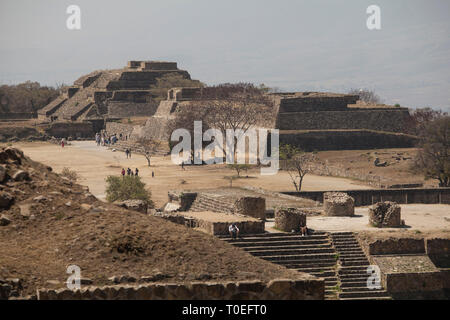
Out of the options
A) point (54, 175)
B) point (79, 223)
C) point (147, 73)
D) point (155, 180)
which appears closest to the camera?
point (79, 223)

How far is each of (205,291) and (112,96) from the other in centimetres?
8653

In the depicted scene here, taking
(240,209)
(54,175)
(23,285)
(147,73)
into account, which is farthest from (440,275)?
(147,73)

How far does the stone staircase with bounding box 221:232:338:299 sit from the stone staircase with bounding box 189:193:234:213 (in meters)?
4.91

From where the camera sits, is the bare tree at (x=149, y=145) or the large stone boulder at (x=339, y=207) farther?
the bare tree at (x=149, y=145)

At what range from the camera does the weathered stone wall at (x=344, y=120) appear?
71.2 m

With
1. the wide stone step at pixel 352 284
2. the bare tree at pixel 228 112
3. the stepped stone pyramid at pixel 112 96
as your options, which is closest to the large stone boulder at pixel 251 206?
the wide stone step at pixel 352 284

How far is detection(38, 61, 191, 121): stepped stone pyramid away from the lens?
97.9 m

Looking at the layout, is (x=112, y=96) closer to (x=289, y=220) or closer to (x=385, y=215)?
(x=385, y=215)

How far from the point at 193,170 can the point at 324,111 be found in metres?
16.2

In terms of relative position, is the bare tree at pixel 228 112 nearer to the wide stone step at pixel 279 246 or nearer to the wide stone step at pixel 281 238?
the wide stone step at pixel 281 238

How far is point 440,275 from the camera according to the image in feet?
91.9

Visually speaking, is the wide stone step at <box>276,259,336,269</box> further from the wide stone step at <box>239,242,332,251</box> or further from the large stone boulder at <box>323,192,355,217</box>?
the large stone boulder at <box>323,192,355,217</box>

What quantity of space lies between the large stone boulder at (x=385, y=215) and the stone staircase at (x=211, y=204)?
4.65m

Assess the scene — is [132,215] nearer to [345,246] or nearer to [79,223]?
[79,223]
